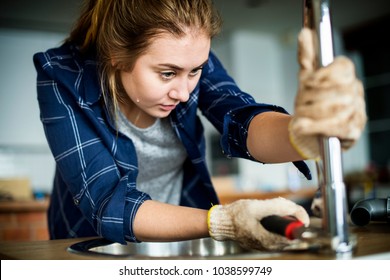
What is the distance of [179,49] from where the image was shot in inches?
28.4

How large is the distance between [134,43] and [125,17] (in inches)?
1.8

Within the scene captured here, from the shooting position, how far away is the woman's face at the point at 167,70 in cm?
72

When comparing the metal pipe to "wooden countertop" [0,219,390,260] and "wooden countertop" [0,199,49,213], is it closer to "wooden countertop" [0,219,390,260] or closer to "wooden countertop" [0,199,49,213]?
"wooden countertop" [0,219,390,260]

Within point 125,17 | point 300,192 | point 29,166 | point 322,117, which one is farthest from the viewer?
point 29,166

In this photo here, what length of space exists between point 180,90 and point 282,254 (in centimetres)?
31

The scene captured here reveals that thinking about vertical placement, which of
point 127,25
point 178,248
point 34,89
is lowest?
point 178,248

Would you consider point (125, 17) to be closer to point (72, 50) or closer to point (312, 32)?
point (72, 50)

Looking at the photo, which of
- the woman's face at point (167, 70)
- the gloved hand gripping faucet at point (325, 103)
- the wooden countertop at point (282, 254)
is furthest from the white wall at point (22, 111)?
the gloved hand gripping faucet at point (325, 103)

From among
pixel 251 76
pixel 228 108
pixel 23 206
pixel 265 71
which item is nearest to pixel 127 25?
pixel 228 108

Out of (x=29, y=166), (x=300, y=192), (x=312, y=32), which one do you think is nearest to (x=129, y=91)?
(x=312, y=32)

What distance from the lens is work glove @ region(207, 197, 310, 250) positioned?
0.60 m

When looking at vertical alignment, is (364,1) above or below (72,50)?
above

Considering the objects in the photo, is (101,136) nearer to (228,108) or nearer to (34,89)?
(228,108)

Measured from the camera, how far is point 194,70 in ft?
2.49
